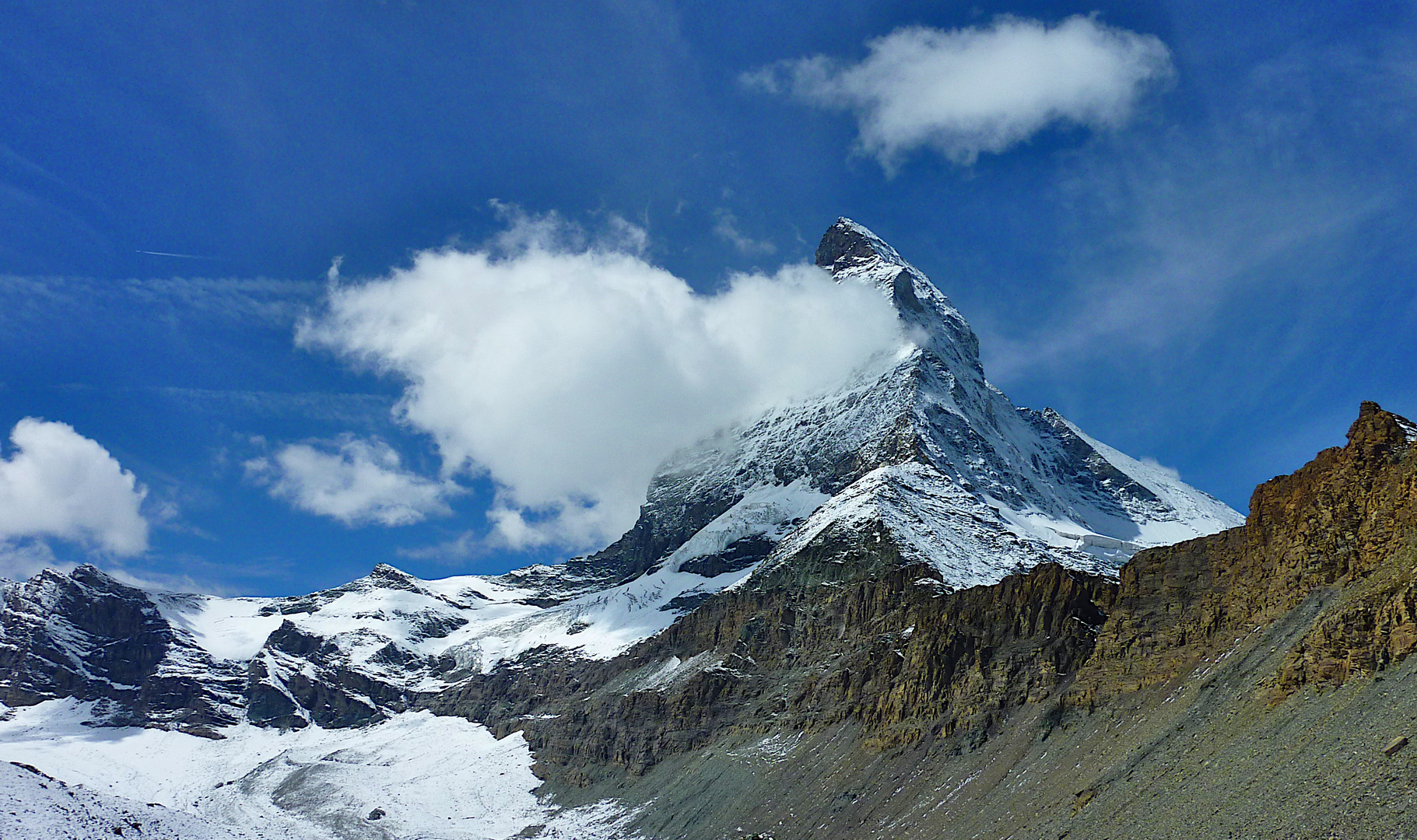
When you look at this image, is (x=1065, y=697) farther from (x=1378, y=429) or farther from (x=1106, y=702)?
(x=1378, y=429)

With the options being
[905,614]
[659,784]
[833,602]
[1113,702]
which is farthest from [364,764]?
[1113,702]

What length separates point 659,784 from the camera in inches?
5084


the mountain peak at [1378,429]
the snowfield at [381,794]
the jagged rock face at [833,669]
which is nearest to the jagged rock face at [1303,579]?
the mountain peak at [1378,429]

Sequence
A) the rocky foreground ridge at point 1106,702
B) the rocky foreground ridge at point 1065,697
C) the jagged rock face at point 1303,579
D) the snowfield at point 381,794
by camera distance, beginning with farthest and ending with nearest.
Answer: the snowfield at point 381,794
the jagged rock face at point 1303,579
the rocky foreground ridge at point 1065,697
the rocky foreground ridge at point 1106,702

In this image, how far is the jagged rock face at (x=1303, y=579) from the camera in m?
59.6

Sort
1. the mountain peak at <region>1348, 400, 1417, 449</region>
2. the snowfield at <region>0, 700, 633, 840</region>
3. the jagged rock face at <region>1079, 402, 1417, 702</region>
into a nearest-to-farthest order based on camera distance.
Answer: the jagged rock face at <region>1079, 402, 1417, 702</region> → the mountain peak at <region>1348, 400, 1417, 449</region> → the snowfield at <region>0, 700, 633, 840</region>

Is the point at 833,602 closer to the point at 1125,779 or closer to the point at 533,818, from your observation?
the point at 533,818

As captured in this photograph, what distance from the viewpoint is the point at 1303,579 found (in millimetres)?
73312

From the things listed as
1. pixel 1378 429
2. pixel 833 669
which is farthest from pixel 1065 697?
pixel 833 669

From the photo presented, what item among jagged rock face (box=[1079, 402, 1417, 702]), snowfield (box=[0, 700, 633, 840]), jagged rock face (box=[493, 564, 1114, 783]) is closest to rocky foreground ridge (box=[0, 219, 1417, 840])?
jagged rock face (box=[1079, 402, 1417, 702])

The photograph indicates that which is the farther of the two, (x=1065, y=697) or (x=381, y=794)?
(x=381, y=794)

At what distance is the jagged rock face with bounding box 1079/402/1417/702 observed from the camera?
196ft

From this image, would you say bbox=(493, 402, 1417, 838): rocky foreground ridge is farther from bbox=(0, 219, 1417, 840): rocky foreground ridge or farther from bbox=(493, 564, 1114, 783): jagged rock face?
bbox=(493, 564, 1114, 783): jagged rock face

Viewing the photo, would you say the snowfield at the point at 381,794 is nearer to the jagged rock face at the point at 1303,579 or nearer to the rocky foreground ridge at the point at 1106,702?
the rocky foreground ridge at the point at 1106,702
